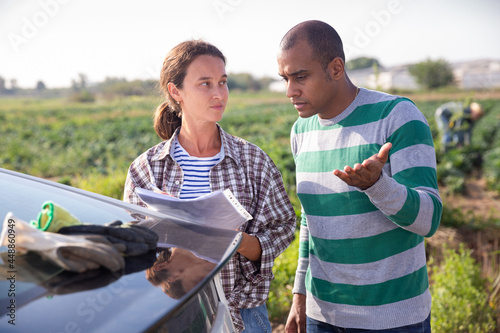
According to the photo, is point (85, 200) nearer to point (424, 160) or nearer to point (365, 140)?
point (365, 140)

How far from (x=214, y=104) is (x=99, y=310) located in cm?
124

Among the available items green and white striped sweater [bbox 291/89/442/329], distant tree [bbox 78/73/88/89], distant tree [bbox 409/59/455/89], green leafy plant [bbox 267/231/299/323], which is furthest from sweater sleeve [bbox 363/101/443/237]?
distant tree [bbox 78/73/88/89]

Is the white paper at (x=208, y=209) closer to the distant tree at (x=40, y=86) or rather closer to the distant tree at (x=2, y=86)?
the distant tree at (x=2, y=86)

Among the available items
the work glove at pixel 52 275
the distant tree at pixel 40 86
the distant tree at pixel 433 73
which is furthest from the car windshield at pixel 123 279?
the distant tree at pixel 40 86

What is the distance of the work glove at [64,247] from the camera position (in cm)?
90

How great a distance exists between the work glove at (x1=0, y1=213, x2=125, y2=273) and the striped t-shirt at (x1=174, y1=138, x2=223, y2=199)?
86 cm

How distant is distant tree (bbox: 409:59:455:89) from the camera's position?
59.2 m

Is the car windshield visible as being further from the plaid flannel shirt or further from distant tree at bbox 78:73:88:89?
distant tree at bbox 78:73:88:89

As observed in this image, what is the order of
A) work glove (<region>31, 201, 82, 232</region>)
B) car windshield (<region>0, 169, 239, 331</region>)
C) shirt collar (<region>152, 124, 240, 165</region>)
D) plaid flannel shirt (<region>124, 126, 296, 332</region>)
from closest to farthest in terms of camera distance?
car windshield (<region>0, 169, 239, 331</region>)
work glove (<region>31, 201, 82, 232</region>)
plaid flannel shirt (<region>124, 126, 296, 332</region>)
shirt collar (<region>152, 124, 240, 165</region>)

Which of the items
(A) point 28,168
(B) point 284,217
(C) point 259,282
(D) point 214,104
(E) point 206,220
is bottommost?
(A) point 28,168

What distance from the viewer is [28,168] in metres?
13.0

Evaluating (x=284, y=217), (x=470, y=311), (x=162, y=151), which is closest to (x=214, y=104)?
(x=162, y=151)

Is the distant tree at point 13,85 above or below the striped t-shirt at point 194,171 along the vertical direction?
above

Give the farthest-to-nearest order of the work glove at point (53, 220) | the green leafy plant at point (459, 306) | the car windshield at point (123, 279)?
the green leafy plant at point (459, 306)
the work glove at point (53, 220)
the car windshield at point (123, 279)
